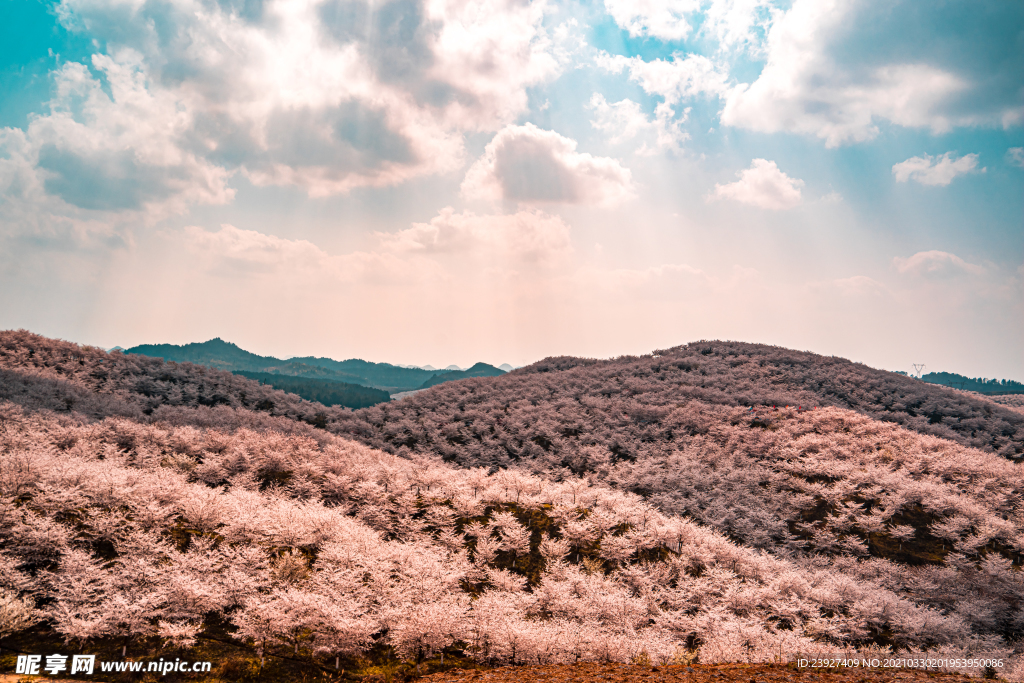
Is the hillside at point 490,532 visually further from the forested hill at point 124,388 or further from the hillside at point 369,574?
the forested hill at point 124,388

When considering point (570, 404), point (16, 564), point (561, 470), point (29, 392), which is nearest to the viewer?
point (16, 564)

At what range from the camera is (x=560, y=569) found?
2456cm

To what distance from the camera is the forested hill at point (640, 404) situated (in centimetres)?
4981

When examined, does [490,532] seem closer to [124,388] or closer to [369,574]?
[369,574]

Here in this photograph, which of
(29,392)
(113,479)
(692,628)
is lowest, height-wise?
(692,628)

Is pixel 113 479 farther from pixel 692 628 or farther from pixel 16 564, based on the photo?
pixel 692 628

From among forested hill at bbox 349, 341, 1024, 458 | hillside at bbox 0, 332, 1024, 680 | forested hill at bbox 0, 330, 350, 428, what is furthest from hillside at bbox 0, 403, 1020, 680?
forested hill at bbox 349, 341, 1024, 458

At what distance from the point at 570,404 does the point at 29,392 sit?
53.3 m

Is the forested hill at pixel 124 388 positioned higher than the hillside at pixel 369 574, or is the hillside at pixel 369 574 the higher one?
the forested hill at pixel 124 388

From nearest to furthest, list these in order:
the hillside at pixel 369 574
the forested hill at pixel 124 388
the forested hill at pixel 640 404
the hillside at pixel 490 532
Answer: the hillside at pixel 369 574 < the hillside at pixel 490 532 < the forested hill at pixel 124 388 < the forested hill at pixel 640 404

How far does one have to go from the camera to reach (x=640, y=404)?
5606 cm

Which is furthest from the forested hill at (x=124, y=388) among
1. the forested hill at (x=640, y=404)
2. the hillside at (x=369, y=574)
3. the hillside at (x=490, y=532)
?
the forested hill at (x=640, y=404)

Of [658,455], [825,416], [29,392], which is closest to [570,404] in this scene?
[658,455]

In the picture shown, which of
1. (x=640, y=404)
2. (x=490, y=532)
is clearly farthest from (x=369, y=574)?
(x=640, y=404)
